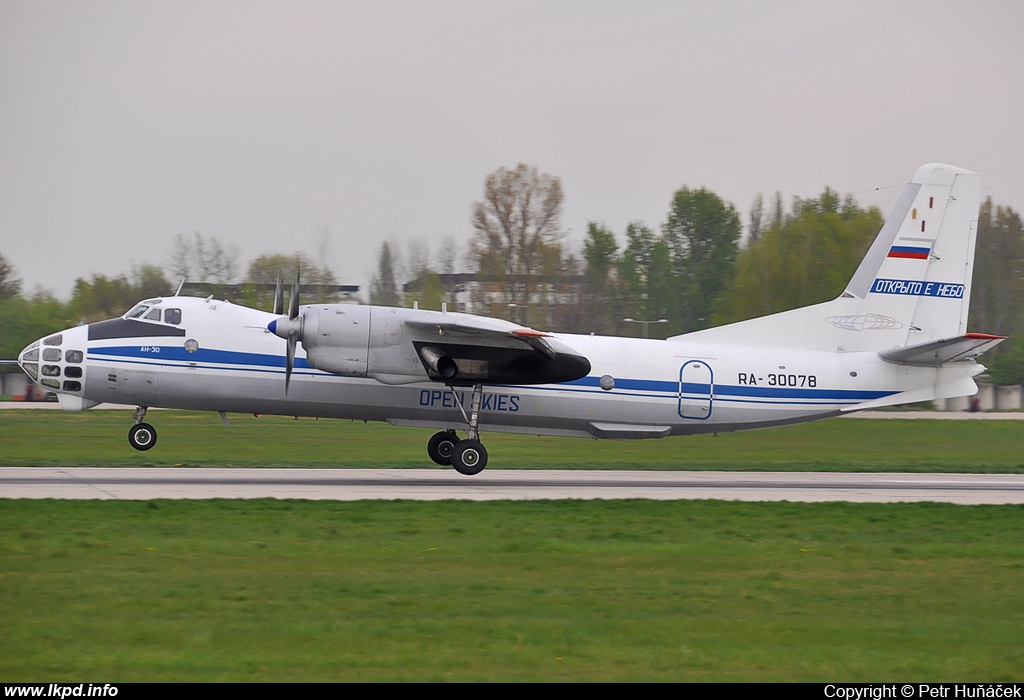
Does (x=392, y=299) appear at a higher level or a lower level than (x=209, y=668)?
higher

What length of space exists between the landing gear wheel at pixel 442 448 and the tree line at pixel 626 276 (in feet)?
74.3

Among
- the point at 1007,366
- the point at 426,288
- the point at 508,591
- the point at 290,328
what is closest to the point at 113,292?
the point at 426,288

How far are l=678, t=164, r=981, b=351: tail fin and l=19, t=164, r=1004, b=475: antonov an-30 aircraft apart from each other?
0.11ft

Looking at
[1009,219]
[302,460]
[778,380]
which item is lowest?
[302,460]

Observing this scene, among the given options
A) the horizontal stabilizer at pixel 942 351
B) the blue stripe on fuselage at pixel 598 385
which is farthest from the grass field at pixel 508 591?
the blue stripe on fuselage at pixel 598 385

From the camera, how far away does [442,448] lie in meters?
22.0

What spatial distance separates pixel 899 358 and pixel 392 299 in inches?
1200

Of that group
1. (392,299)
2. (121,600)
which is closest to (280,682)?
(121,600)

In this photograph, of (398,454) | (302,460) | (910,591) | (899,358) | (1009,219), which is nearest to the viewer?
(910,591)

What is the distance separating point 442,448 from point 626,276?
42.6 m

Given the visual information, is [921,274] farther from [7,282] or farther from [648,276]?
[7,282]

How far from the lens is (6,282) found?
2680 inches

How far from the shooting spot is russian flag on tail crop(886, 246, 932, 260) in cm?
2316

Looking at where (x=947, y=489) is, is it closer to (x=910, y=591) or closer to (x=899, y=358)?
(x=899, y=358)
